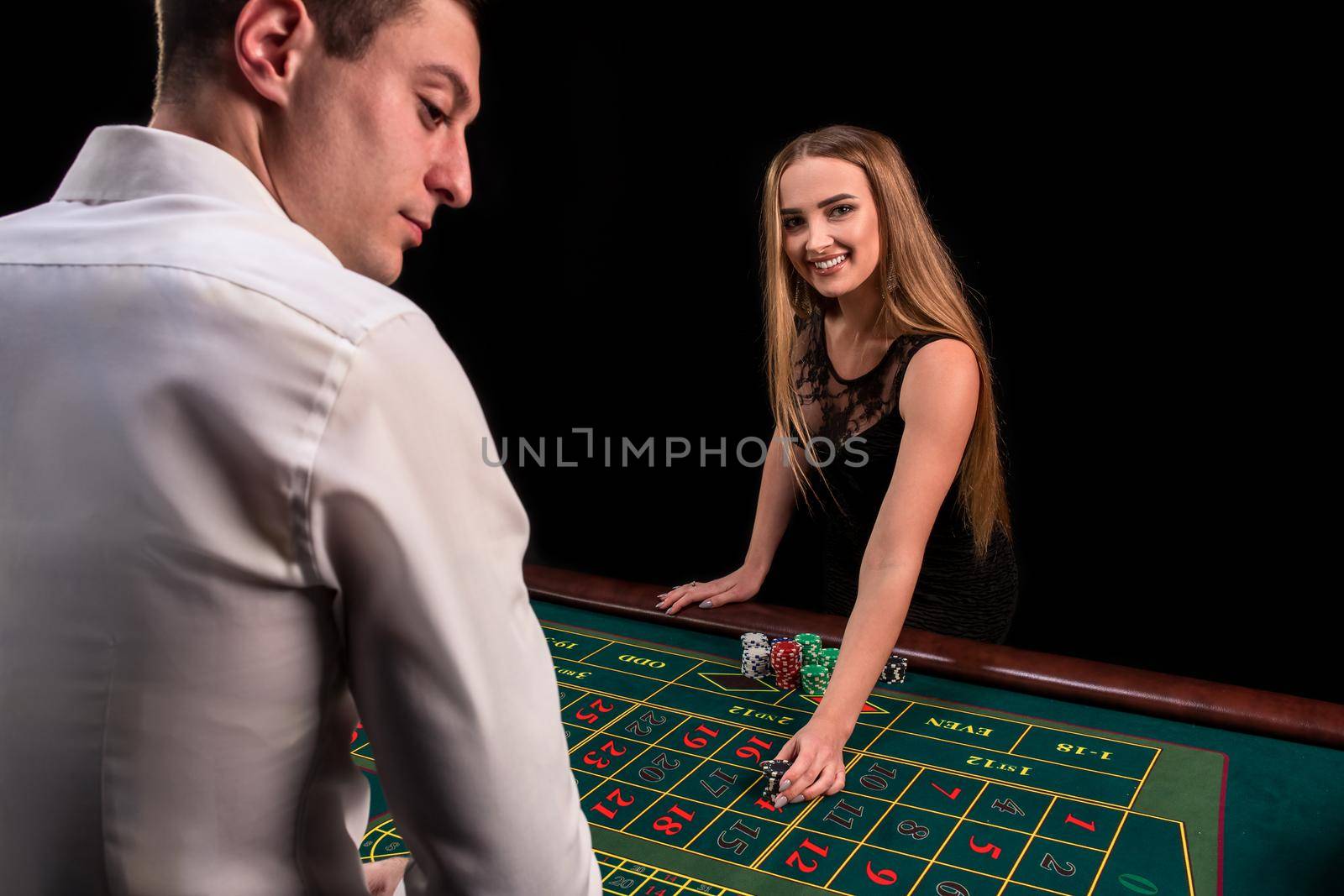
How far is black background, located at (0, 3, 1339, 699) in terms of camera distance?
3.19 metres

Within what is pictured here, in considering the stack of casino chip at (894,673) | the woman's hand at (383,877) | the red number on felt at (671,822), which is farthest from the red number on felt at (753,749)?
the woman's hand at (383,877)

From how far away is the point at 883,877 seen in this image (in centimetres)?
143

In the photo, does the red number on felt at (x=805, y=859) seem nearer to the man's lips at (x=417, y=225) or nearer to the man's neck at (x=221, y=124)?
the man's lips at (x=417, y=225)

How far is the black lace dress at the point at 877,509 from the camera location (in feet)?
8.30

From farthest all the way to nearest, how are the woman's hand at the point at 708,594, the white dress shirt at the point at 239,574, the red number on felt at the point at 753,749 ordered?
the woman's hand at the point at 708,594 < the red number on felt at the point at 753,749 < the white dress shirt at the point at 239,574

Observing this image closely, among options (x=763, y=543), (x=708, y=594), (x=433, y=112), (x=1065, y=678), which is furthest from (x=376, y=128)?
(x=763, y=543)

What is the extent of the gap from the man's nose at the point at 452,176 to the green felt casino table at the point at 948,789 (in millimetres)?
946

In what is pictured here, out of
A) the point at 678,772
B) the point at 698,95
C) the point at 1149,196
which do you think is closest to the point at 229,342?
the point at 678,772

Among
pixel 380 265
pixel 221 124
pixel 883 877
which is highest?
pixel 221 124

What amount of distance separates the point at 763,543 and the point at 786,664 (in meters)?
0.79

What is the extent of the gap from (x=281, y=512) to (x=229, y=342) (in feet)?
0.35

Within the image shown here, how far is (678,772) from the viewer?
1.73 meters

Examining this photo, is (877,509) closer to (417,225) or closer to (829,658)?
(829,658)

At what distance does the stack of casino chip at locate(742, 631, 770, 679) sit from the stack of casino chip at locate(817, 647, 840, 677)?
110 millimetres
